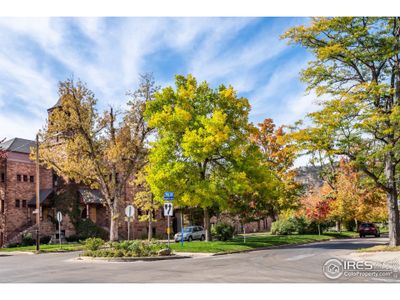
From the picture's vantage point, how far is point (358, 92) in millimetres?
21953

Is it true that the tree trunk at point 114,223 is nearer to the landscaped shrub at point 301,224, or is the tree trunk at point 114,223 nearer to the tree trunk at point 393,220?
the landscaped shrub at point 301,224

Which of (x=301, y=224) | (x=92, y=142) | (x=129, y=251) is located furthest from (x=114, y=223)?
(x=301, y=224)

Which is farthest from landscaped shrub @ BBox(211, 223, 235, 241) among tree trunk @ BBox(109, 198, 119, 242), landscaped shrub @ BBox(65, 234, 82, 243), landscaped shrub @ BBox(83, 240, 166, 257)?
landscaped shrub @ BBox(65, 234, 82, 243)

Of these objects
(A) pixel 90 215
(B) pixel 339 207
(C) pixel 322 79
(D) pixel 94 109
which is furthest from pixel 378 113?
(A) pixel 90 215

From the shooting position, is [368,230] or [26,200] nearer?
[368,230]

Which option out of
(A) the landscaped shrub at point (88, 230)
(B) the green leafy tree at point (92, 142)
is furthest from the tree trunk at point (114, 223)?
(A) the landscaped shrub at point (88, 230)

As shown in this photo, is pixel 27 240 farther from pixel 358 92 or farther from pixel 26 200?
pixel 358 92

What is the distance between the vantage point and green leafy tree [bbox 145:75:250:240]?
94.9 feet

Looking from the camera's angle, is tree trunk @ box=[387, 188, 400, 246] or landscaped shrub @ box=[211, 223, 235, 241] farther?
landscaped shrub @ box=[211, 223, 235, 241]

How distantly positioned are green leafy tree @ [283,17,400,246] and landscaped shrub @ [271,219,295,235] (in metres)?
22.0

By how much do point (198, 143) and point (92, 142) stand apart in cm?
1166

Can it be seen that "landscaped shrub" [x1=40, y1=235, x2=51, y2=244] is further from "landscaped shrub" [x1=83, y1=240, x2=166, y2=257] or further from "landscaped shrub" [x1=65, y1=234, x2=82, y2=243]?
"landscaped shrub" [x1=83, y1=240, x2=166, y2=257]

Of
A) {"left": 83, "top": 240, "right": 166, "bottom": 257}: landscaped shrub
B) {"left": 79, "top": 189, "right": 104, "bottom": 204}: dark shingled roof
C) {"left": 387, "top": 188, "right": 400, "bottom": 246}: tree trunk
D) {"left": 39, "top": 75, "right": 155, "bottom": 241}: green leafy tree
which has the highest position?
{"left": 39, "top": 75, "right": 155, "bottom": 241}: green leafy tree

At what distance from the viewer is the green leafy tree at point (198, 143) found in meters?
28.9
